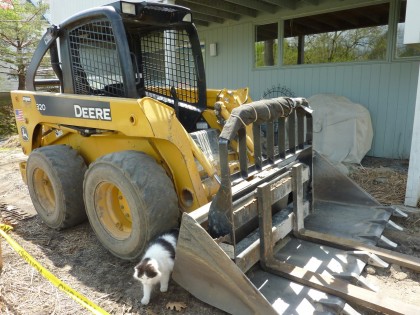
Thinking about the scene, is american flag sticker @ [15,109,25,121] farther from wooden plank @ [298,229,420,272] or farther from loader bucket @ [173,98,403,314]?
wooden plank @ [298,229,420,272]

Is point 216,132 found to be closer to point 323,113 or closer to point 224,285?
point 224,285

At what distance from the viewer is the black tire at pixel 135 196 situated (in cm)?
282

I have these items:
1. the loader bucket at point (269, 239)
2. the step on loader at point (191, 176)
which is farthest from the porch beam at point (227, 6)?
the loader bucket at point (269, 239)

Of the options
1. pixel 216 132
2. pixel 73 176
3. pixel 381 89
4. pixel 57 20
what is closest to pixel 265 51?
pixel 381 89

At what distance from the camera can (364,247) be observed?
116 inches

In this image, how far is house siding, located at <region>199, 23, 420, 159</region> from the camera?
6.34m

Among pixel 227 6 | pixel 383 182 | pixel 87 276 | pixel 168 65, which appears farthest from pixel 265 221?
pixel 227 6

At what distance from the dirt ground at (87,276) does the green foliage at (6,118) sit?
411 inches

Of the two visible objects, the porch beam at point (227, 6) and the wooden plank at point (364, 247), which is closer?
the wooden plank at point (364, 247)

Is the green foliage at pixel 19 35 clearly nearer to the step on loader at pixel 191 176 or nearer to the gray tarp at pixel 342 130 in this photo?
the step on loader at pixel 191 176

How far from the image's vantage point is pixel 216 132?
376 centimetres

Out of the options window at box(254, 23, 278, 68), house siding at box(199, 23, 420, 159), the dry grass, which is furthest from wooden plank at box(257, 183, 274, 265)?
window at box(254, 23, 278, 68)

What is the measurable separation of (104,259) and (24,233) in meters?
1.37

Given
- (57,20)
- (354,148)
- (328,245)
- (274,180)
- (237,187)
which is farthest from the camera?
(57,20)
